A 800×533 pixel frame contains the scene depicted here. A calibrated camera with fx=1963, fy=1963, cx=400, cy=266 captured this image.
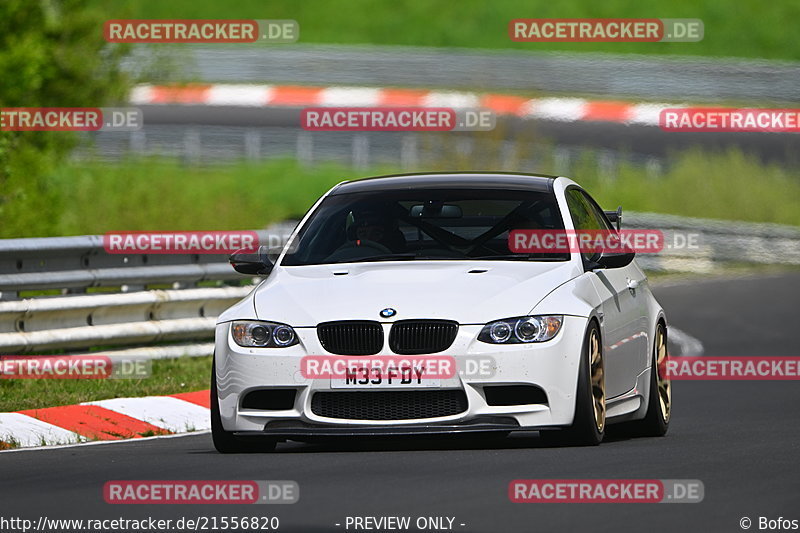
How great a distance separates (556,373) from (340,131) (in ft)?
85.2

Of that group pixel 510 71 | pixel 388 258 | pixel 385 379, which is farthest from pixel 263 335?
pixel 510 71

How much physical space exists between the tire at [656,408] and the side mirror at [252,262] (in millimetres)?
2376

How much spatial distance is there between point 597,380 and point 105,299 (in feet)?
19.4

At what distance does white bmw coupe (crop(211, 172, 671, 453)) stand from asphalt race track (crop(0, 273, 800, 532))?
192 millimetres

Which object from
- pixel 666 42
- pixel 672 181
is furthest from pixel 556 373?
pixel 666 42

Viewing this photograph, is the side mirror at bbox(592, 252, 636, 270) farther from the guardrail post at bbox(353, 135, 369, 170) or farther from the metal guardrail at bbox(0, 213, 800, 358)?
the guardrail post at bbox(353, 135, 369, 170)

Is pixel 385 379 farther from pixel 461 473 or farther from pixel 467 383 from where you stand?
pixel 461 473

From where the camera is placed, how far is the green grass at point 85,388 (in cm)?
1298

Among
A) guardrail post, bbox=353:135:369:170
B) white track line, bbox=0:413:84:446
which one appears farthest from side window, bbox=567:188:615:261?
guardrail post, bbox=353:135:369:170

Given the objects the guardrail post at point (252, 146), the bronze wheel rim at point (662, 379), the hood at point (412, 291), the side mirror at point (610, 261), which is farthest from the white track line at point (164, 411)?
the guardrail post at point (252, 146)

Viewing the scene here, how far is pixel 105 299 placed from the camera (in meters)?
15.3

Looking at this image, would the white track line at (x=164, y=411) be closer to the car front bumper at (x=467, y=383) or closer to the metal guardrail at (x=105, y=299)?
the metal guardrail at (x=105, y=299)

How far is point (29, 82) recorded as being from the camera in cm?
2172

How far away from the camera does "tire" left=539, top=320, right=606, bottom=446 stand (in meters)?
10.0
